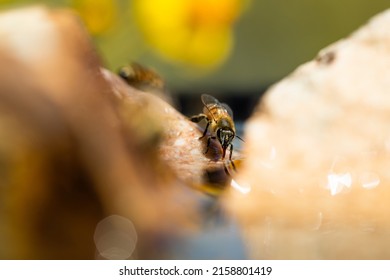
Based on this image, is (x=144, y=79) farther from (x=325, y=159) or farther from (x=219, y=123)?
(x=325, y=159)

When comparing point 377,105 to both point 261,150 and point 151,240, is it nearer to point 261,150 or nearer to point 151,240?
point 261,150

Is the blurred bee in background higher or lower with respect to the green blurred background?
lower

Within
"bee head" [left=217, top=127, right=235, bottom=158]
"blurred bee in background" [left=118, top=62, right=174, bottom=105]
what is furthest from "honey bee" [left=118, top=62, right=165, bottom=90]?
"bee head" [left=217, top=127, right=235, bottom=158]

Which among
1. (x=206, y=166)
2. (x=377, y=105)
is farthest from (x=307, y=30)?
(x=206, y=166)

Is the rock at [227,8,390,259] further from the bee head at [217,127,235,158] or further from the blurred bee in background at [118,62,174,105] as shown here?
the blurred bee in background at [118,62,174,105]

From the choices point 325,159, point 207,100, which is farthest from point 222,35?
point 325,159

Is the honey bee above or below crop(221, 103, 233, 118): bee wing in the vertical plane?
above
